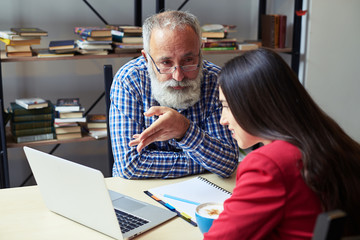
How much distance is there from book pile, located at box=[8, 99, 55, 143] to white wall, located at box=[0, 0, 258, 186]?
292 mm

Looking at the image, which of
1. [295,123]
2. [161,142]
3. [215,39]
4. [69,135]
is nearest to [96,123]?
[69,135]

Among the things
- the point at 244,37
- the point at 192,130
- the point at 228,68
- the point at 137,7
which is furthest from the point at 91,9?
the point at 228,68

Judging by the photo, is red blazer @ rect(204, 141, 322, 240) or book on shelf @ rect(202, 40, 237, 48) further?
book on shelf @ rect(202, 40, 237, 48)

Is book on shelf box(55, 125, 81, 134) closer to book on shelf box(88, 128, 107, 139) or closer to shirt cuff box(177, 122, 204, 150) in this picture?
book on shelf box(88, 128, 107, 139)

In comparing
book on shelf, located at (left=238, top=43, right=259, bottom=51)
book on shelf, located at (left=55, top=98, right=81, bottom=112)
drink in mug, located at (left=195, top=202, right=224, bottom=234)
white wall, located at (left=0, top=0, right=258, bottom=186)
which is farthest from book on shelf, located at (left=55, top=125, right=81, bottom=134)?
drink in mug, located at (left=195, top=202, right=224, bottom=234)

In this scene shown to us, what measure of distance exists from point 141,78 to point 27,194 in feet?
2.09

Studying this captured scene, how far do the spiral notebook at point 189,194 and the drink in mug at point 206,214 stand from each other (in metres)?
0.09

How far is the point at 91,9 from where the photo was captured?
9.19 feet

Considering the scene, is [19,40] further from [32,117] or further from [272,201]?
[272,201]

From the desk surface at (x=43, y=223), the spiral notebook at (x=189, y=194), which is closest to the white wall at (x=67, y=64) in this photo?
the desk surface at (x=43, y=223)

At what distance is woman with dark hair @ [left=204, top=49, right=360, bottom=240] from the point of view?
861 millimetres

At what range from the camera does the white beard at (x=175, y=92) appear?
171 cm

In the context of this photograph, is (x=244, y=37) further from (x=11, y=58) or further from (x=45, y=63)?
(x=11, y=58)

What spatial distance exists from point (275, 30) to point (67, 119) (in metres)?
1.47
